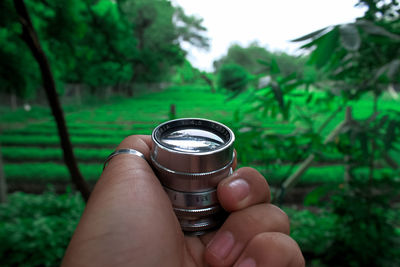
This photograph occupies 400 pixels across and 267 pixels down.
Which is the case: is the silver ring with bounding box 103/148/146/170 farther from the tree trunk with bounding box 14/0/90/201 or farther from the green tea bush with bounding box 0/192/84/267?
the green tea bush with bounding box 0/192/84/267

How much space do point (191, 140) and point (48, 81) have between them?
0.92 meters

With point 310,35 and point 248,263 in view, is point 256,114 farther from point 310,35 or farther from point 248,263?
point 248,263

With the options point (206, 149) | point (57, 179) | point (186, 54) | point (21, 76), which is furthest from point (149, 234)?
point (21, 76)

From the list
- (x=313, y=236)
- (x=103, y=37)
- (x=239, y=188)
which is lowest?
(x=313, y=236)

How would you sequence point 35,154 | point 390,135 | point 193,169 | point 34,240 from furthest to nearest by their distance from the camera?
1. point 35,154
2. point 34,240
3. point 390,135
4. point 193,169

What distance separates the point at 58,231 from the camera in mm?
1509

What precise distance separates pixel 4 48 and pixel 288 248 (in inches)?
121

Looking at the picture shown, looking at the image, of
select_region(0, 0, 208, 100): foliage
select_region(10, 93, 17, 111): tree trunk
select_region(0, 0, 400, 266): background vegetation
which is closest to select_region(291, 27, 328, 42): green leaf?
select_region(0, 0, 400, 266): background vegetation

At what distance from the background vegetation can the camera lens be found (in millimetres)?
234

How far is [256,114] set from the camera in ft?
3.72

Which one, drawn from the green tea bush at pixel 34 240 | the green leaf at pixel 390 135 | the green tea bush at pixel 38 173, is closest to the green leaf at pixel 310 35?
the green leaf at pixel 390 135

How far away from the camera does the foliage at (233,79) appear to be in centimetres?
77

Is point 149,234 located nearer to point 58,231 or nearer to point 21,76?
point 58,231

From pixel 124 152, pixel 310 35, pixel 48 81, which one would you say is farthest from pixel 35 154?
pixel 310 35
